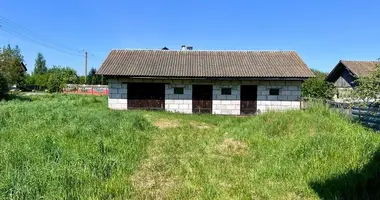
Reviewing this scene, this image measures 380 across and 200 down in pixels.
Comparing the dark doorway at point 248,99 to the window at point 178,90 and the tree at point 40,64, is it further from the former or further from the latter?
the tree at point 40,64

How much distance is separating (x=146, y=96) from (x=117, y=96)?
183 centimetres

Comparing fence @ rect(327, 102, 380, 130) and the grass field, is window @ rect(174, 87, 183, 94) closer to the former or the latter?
fence @ rect(327, 102, 380, 130)

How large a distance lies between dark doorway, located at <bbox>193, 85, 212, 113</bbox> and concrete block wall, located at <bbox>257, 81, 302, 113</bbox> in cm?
308

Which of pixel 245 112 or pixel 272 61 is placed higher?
pixel 272 61

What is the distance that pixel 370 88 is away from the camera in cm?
506

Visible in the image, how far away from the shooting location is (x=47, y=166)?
6.05 meters

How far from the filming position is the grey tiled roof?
21745 millimetres

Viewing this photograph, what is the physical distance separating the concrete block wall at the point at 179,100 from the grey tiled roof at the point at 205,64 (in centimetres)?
94

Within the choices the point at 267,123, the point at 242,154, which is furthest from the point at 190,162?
the point at 267,123

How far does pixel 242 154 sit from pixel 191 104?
43.3 ft

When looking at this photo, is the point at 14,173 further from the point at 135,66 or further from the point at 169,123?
the point at 135,66

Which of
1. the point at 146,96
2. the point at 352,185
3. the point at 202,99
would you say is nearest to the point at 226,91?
the point at 202,99

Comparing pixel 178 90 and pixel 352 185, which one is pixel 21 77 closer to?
pixel 178 90

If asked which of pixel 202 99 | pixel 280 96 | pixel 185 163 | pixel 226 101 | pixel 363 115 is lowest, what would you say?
pixel 185 163
